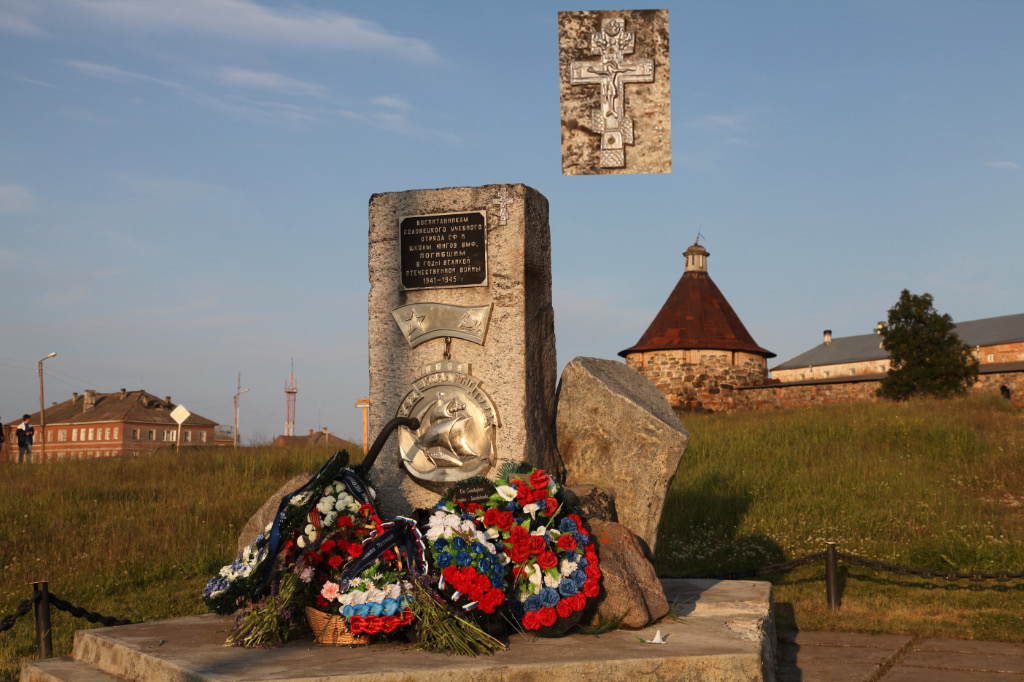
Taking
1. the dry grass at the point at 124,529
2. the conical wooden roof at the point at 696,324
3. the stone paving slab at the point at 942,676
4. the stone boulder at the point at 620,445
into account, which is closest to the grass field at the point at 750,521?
the dry grass at the point at 124,529

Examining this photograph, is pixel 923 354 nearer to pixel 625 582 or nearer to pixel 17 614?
pixel 625 582

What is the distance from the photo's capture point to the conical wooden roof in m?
28.6

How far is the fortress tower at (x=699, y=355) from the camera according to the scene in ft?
92.6

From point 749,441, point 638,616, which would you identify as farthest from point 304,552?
point 749,441

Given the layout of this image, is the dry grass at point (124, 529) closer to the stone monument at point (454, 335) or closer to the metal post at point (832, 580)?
the stone monument at point (454, 335)

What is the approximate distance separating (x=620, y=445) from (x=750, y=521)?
5.31 meters

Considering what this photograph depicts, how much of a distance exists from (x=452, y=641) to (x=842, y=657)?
2.88 meters

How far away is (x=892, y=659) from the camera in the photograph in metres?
5.16

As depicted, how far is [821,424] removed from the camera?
14.5 metres

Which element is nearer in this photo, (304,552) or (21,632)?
(304,552)

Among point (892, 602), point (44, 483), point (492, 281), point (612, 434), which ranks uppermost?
point (492, 281)

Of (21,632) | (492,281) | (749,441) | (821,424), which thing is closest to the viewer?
(492,281)

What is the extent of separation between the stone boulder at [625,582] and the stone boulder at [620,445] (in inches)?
32.4

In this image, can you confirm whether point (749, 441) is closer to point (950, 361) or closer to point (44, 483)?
point (44, 483)
